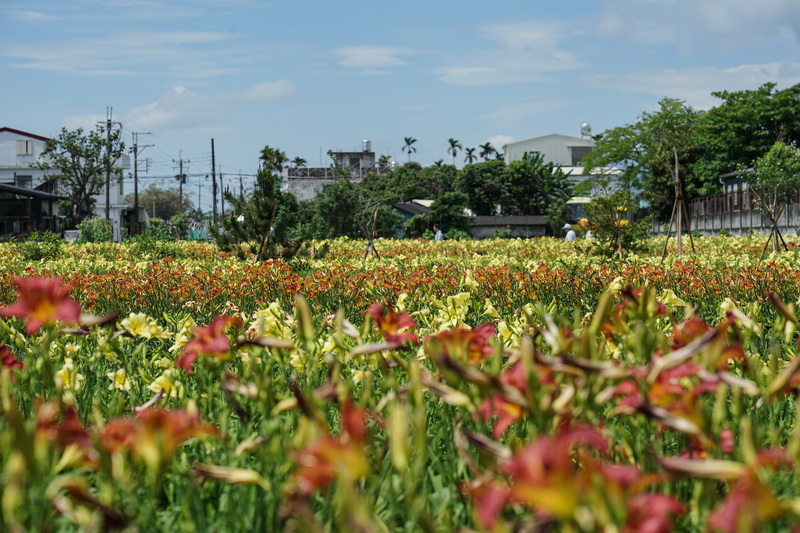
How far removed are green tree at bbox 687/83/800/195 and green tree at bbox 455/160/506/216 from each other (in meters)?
17.4

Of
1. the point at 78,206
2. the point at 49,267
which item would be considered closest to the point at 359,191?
the point at 78,206

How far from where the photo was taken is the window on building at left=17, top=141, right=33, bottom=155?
224 feet

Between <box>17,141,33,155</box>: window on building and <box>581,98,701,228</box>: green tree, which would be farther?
<box>17,141,33,155</box>: window on building

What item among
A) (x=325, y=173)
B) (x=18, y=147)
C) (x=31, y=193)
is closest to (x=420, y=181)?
(x=325, y=173)

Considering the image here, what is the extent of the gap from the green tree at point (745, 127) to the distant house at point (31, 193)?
112 ft

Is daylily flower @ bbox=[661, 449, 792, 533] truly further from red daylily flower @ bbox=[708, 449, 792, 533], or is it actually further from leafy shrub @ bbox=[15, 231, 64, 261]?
leafy shrub @ bbox=[15, 231, 64, 261]

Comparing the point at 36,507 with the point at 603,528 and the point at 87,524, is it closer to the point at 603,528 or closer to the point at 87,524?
the point at 87,524

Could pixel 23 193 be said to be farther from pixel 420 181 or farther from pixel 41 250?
pixel 420 181

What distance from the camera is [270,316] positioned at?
2883mm

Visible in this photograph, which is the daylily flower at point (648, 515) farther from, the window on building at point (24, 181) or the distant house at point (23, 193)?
the window on building at point (24, 181)

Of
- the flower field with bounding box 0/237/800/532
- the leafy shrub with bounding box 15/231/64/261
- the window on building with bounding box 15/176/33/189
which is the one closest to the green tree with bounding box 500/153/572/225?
the window on building with bounding box 15/176/33/189

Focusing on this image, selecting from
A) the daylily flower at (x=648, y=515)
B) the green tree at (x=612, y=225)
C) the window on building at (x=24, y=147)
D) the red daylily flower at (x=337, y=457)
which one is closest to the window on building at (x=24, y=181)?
the window on building at (x=24, y=147)

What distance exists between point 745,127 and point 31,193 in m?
38.0

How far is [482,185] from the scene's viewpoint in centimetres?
6181
